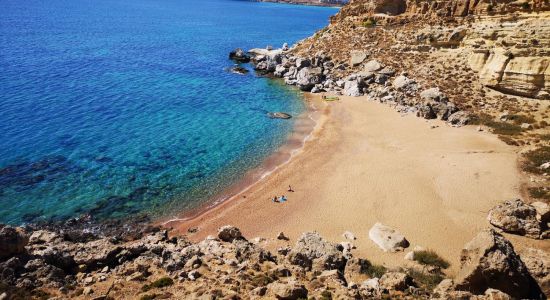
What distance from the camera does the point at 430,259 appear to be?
977 inches

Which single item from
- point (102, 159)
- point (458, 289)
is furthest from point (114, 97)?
point (458, 289)

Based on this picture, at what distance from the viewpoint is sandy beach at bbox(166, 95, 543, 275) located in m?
29.4

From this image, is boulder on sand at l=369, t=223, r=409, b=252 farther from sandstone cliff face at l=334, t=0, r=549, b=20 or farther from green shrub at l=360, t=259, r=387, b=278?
sandstone cliff face at l=334, t=0, r=549, b=20

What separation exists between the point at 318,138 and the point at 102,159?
26.7 metres

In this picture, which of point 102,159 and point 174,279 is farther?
point 102,159

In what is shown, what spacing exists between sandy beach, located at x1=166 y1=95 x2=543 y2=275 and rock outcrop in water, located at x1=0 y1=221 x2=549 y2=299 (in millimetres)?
4362

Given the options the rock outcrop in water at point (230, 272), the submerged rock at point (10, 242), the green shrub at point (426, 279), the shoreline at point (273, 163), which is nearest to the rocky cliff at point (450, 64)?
the shoreline at point (273, 163)

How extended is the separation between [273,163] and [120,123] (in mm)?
23494

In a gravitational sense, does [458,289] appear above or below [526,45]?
below

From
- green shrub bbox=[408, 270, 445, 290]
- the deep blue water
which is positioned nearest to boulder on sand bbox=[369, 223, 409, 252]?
green shrub bbox=[408, 270, 445, 290]

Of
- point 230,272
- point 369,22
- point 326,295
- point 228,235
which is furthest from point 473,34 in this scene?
point 230,272

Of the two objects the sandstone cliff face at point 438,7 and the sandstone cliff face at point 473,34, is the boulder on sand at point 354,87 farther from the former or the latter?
the sandstone cliff face at point 438,7

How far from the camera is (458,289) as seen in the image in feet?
62.0

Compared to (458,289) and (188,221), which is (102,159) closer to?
(188,221)
